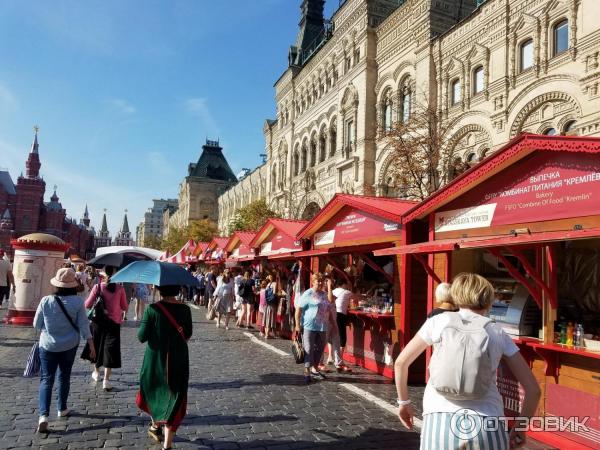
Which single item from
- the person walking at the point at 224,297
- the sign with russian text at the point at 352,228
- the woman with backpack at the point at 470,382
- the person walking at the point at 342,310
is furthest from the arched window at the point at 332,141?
the woman with backpack at the point at 470,382

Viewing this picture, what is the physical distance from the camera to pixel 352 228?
448 inches

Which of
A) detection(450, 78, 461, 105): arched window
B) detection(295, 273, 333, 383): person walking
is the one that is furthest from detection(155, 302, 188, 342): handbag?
detection(450, 78, 461, 105): arched window

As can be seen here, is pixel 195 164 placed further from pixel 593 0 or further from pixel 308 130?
pixel 593 0

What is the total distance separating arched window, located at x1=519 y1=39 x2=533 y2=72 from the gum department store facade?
4 cm

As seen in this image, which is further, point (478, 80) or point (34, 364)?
point (478, 80)

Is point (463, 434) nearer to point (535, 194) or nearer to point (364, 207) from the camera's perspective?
point (535, 194)

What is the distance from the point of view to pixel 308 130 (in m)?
35.9

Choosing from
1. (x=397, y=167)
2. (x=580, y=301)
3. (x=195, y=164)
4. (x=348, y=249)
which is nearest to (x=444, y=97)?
(x=397, y=167)

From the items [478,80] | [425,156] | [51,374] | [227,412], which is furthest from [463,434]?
[478,80]

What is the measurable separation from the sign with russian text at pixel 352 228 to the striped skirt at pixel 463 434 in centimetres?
687

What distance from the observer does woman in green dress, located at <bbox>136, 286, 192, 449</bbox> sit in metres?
5.05

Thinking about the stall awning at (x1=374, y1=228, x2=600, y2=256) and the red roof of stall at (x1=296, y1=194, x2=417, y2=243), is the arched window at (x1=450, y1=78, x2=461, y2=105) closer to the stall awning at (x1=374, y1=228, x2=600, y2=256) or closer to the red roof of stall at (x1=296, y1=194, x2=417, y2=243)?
the red roof of stall at (x1=296, y1=194, x2=417, y2=243)

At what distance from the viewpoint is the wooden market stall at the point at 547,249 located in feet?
18.7

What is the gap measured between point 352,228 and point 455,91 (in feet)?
41.8
